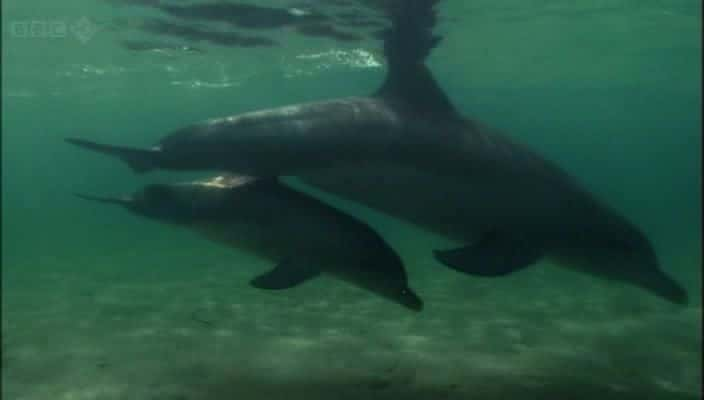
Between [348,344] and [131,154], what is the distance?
3.96 metres

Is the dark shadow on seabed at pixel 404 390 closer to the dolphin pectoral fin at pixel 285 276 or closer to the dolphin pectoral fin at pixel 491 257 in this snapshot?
the dolphin pectoral fin at pixel 285 276

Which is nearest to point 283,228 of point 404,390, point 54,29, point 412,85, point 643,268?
point 404,390

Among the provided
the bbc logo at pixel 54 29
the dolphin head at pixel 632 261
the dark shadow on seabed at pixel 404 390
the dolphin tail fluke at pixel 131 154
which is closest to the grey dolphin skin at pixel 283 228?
the dolphin tail fluke at pixel 131 154

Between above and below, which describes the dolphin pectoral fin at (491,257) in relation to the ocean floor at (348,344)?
above

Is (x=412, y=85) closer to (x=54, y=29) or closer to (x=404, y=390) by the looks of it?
(x=404, y=390)

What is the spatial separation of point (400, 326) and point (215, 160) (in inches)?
187

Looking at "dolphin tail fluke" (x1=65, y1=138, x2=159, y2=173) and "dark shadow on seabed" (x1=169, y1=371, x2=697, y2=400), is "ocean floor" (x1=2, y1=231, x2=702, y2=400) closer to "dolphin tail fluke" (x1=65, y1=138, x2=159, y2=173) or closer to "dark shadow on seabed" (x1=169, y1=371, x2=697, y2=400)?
"dark shadow on seabed" (x1=169, y1=371, x2=697, y2=400)

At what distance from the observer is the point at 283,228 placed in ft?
20.5

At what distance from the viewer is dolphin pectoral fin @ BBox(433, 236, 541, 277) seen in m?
5.88

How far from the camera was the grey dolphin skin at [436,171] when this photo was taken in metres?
6.23

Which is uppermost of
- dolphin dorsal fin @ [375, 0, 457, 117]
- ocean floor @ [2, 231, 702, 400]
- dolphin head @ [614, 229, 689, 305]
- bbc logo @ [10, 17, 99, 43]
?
bbc logo @ [10, 17, 99, 43]

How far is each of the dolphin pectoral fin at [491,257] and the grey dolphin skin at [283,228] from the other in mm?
591

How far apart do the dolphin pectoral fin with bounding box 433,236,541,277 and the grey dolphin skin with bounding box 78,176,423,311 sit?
591 millimetres

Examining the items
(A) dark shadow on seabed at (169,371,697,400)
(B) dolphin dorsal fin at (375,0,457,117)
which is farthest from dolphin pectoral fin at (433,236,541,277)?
(B) dolphin dorsal fin at (375,0,457,117)
